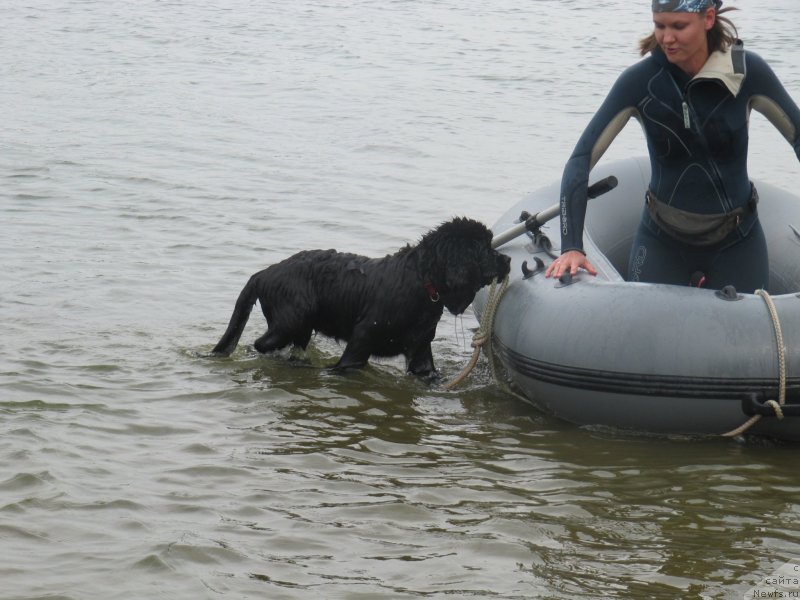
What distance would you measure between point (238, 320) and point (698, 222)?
2.56m

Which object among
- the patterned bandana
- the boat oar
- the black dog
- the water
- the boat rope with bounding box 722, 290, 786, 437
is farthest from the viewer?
the black dog

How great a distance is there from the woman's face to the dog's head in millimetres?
1379

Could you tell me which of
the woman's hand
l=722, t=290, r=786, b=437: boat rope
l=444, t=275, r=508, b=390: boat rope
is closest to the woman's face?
the woman's hand

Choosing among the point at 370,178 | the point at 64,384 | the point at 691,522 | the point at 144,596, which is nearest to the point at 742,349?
the point at 691,522

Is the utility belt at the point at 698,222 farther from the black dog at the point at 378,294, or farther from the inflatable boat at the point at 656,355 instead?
the black dog at the point at 378,294

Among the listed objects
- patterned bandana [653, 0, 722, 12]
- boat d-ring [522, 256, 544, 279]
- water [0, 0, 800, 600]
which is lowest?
water [0, 0, 800, 600]

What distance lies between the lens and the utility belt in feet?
18.3

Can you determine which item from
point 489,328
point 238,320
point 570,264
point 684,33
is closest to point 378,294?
point 489,328

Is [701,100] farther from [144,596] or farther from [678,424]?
[144,596]

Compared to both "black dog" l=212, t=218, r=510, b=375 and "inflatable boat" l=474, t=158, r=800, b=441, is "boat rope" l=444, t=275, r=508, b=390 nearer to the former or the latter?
"black dog" l=212, t=218, r=510, b=375

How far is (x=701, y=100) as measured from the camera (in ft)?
17.4

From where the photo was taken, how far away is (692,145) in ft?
17.9

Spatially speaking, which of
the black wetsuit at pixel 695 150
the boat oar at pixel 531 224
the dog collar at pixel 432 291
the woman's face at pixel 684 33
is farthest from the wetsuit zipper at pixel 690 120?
the dog collar at pixel 432 291

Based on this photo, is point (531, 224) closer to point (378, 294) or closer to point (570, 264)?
point (570, 264)
